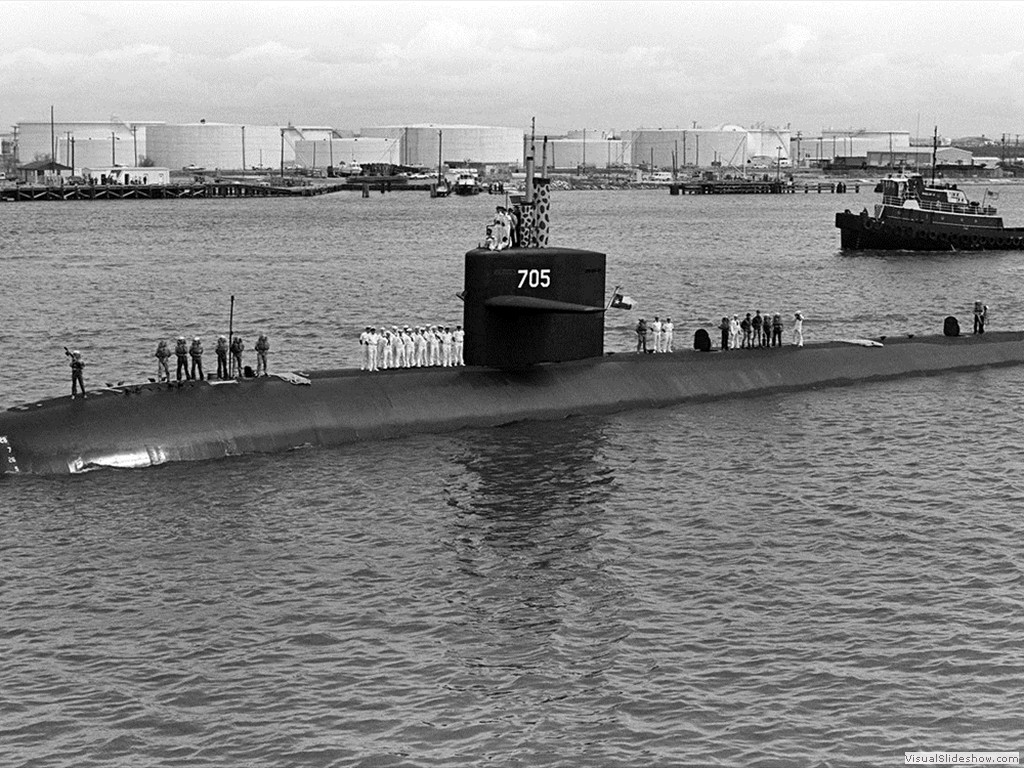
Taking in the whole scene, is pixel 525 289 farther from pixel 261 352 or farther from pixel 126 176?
pixel 126 176

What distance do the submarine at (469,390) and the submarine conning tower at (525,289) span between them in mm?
26

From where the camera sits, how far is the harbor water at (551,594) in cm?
1552

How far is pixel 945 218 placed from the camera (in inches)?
3184

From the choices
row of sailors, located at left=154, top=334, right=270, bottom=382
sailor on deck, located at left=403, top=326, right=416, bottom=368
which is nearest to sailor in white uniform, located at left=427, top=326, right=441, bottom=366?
sailor on deck, located at left=403, top=326, right=416, bottom=368

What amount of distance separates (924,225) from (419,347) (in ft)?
186

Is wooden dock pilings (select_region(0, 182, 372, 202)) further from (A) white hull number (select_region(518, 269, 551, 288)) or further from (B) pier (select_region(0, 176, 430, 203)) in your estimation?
(A) white hull number (select_region(518, 269, 551, 288))

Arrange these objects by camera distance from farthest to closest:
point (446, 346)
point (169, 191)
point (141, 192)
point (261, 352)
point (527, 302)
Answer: point (169, 191) < point (141, 192) < point (446, 346) < point (261, 352) < point (527, 302)

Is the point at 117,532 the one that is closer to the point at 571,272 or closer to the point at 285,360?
the point at 571,272

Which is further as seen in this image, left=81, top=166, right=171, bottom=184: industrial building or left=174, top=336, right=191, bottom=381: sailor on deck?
left=81, top=166, right=171, bottom=184: industrial building

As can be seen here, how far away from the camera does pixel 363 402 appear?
87.1 feet

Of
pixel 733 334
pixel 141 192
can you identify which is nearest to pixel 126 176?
pixel 141 192

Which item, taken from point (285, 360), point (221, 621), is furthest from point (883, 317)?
point (221, 621)

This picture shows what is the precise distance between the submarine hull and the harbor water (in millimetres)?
336

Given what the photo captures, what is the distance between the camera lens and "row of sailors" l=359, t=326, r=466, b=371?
28.4m
